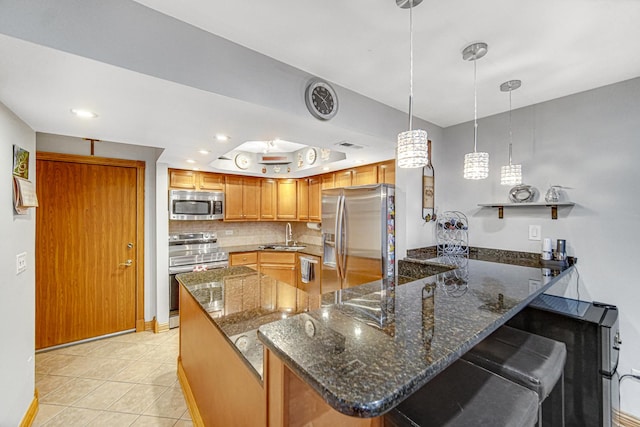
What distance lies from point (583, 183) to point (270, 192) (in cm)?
377

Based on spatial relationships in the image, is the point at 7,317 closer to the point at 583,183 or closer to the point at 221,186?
the point at 221,186

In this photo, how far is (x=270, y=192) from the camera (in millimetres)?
4488

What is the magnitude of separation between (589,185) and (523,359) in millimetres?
1817

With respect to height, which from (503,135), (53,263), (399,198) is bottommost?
(53,263)

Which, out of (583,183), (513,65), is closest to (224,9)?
(513,65)

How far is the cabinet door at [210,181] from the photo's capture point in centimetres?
380

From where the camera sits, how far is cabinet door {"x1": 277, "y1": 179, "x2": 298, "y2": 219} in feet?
14.8

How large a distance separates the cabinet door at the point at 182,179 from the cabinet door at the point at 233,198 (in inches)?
19.2

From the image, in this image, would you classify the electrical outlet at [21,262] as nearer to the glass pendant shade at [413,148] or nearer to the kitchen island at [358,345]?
the kitchen island at [358,345]

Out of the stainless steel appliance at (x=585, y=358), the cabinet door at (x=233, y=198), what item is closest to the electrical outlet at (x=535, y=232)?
the stainless steel appliance at (x=585, y=358)

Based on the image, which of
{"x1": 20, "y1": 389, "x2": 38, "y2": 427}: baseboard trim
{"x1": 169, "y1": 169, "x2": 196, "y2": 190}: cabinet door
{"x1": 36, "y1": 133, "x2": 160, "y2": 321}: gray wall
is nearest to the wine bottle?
{"x1": 169, "y1": 169, "x2": 196, "y2": 190}: cabinet door

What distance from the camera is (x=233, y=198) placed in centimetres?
413

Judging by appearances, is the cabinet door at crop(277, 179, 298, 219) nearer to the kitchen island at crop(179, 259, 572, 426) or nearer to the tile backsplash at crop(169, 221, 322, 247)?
the tile backsplash at crop(169, 221, 322, 247)

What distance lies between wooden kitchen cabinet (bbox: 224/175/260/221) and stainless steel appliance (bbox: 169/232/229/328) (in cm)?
48
